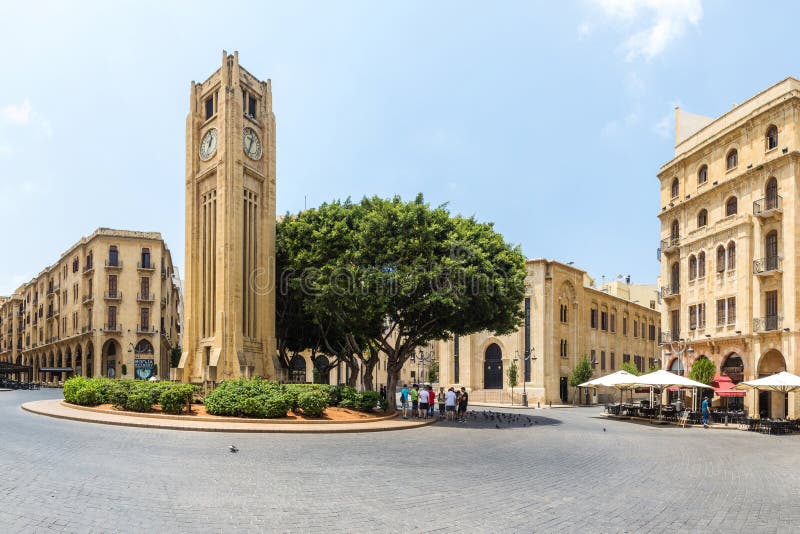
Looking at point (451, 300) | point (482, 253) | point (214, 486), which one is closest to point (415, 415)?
point (451, 300)

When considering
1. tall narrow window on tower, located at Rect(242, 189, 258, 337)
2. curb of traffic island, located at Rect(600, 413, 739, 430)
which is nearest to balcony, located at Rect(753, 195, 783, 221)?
curb of traffic island, located at Rect(600, 413, 739, 430)

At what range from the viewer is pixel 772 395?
34312mm

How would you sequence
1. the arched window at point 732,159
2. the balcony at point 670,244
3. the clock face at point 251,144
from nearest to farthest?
the clock face at point 251,144, the arched window at point 732,159, the balcony at point 670,244

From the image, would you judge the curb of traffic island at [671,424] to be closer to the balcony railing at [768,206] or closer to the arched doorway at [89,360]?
the balcony railing at [768,206]

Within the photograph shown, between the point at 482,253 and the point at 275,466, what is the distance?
1643 centimetres

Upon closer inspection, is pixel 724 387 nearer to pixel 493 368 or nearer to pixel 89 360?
pixel 493 368

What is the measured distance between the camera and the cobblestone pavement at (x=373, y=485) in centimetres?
844

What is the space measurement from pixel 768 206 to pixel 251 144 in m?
30.6

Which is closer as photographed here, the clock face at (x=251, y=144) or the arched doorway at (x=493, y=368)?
the clock face at (x=251, y=144)

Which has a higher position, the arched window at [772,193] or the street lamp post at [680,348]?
the arched window at [772,193]

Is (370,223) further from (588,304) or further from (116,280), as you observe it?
(116,280)

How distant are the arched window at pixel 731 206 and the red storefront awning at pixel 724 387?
10416 mm

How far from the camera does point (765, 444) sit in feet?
69.6

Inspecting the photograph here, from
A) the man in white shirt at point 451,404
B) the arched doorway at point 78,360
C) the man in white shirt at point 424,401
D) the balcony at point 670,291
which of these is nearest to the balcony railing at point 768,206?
the balcony at point 670,291
